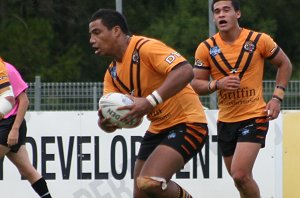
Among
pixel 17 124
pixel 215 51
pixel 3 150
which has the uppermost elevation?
pixel 215 51

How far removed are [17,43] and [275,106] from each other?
22.9 m

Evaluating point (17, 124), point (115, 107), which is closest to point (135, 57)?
point (115, 107)

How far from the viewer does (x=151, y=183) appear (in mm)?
8195

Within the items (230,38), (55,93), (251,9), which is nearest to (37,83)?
(55,93)

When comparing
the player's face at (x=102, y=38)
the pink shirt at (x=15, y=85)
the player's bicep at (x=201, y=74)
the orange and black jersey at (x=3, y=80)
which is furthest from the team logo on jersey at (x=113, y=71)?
the pink shirt at (x=15, y=85)

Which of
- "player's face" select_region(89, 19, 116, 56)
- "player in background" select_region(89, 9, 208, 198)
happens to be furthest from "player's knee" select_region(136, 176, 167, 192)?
"player's face" select_region(89, 19, 116, 56)

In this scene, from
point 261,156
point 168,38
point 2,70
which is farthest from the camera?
point 168,38

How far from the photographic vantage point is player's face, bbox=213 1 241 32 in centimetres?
955

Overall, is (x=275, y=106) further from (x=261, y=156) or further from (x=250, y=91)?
(x=261, y=156)

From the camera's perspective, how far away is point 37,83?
48.3 ft

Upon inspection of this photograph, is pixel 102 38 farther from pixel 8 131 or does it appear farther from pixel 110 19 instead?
pixel 8 131

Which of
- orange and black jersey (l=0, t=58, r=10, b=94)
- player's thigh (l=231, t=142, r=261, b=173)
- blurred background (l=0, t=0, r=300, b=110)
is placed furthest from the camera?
blurred background (l=0, t=0, r=300, b=110)

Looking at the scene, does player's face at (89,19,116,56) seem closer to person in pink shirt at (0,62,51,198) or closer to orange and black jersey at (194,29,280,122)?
orange and black jersey at (194,29,280,122)

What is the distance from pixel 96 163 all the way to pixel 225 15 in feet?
10.3
